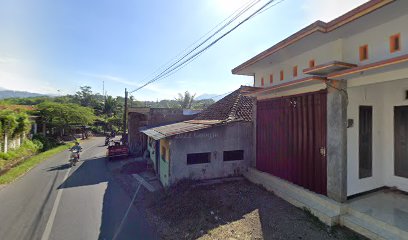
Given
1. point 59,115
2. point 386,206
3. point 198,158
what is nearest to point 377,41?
point 386,206

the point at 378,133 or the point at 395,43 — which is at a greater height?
the point at 395,43

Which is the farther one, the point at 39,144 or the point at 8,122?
the point at 39,144

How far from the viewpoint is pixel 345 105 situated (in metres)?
6.05

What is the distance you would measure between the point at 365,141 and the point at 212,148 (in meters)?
5.69

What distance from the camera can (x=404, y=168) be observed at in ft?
21.9

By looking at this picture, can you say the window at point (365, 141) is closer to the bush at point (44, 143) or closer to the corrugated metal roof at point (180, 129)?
the corrugated metal roof at point (180, 129)

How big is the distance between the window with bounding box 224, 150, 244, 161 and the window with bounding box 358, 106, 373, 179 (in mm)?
4868

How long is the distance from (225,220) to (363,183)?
4428mm

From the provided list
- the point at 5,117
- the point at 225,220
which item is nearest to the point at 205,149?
the point at 225,220

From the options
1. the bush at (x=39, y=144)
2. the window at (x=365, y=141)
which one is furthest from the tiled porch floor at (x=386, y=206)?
the bush at (x=39, y=144)

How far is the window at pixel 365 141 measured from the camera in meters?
6.57

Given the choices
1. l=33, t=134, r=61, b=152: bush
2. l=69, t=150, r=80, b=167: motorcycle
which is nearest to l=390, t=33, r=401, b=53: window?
l=69, t=150, r=80, b=167: motorcycle

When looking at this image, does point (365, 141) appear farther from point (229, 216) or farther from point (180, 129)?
point (180, 129)

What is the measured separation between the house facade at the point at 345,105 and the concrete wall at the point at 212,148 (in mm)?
2214
